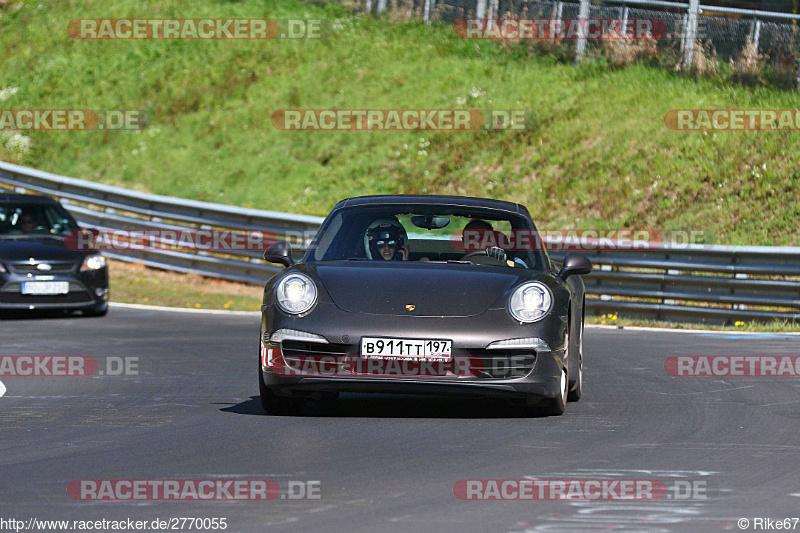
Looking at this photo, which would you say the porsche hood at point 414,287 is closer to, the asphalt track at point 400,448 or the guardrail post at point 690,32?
the asphalt track at point 400,448

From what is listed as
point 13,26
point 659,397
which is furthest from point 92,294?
point 13,26

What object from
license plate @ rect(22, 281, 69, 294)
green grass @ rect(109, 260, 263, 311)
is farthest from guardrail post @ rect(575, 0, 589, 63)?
license plate @ rect(22, 281, 69, 294)

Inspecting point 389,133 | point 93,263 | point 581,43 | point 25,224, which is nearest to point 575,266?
point 93,263

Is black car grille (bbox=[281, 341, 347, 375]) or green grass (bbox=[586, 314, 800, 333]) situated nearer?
black car grille (bbox=[281, 341, 347, 375])

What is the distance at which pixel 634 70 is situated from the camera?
87.8 feet

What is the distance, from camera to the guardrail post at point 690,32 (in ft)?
82.2

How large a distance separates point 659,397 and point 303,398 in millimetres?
2734

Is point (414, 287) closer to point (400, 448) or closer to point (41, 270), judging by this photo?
point (400, 448)

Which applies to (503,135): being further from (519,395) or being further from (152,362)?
(519,395)

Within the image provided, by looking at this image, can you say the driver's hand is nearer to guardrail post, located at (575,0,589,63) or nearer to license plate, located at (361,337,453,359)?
license plate, located at (361,337,453,359)

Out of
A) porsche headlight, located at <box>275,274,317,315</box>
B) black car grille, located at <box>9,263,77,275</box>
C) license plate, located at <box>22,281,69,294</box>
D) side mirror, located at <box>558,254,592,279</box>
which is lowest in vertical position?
license plate, located at <box>22,281,69,294</box>

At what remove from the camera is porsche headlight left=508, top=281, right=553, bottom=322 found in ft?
27.8

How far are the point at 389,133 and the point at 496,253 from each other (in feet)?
61.3

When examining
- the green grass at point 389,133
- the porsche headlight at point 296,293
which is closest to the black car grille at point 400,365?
the porsche headlight at point 296,293
